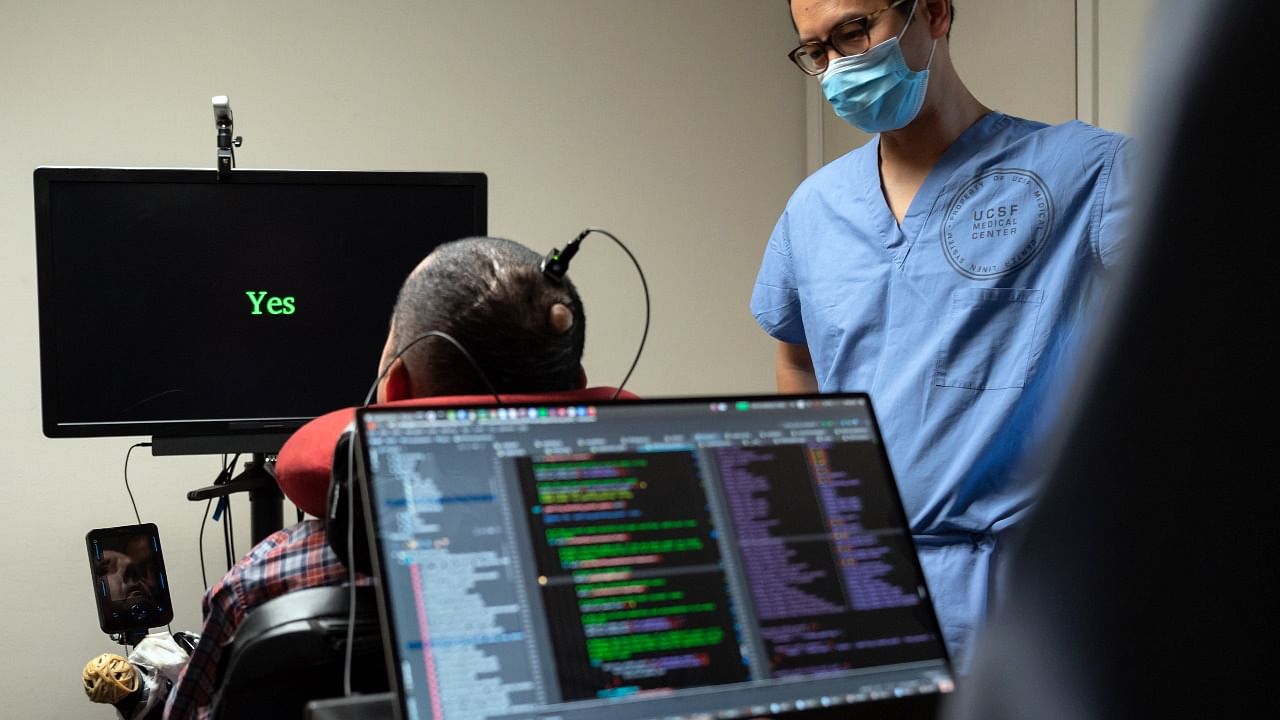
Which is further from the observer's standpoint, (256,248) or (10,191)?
(10,191)

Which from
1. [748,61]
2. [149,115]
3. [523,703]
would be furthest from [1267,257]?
[748,61]

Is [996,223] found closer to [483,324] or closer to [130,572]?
[483,324]

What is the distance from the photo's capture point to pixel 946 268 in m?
1.37

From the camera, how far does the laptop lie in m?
0.71

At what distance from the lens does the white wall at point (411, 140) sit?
2.52 m

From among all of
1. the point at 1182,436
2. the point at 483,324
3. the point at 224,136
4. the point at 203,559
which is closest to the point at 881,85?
the point at 483,324

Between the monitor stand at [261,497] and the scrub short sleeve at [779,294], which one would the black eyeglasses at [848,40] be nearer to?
the scrub short sleeve at [779,294]

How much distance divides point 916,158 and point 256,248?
3.53ft

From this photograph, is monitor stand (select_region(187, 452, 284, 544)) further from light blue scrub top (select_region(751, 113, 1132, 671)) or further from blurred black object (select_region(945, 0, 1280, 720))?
blurred black object (select_region(945, 0, 1280, 720))

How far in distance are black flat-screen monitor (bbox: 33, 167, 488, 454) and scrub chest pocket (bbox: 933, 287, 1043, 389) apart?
86cm

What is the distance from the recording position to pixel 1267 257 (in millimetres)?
195

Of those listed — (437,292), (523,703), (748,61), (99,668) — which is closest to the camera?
(523,703)

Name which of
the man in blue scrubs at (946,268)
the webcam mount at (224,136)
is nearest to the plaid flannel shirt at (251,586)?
the man in blue scrubs at (946,268)

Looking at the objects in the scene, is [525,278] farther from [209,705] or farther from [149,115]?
[149,115]
